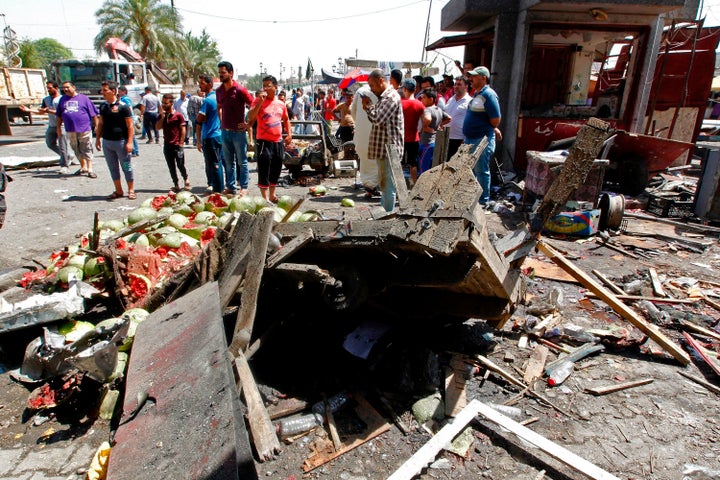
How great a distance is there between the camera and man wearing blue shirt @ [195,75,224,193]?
7.68 metres

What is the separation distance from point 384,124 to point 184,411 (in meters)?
5.17

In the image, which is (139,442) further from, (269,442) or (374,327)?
(374,327)

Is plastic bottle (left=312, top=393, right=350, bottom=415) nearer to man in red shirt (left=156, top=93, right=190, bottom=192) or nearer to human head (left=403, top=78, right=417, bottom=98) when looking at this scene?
human head (left=403, top=78, right=417, bottom=98)

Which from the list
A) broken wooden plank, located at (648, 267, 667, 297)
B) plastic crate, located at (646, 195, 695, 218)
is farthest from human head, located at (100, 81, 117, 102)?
plastic crate, located at (646, 195, 695, 218)

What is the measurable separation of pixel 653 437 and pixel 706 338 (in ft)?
5.74

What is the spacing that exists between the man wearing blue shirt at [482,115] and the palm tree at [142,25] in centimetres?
4134

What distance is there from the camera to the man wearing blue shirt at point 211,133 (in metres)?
7.68

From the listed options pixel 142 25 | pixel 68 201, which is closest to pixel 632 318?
pixel 68 201

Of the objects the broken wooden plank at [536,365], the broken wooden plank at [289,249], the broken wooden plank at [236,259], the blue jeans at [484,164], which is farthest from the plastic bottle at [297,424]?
the blue jeans at [484,164]

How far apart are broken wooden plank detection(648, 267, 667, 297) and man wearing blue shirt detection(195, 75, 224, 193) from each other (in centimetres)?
700

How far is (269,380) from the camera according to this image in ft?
10.4

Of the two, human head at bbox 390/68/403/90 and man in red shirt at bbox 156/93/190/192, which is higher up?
human head at bbox 390/68/403/90

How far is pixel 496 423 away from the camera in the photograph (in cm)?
285

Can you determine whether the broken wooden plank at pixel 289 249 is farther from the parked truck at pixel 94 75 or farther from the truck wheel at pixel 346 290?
the parked truck at pixel 94 75
